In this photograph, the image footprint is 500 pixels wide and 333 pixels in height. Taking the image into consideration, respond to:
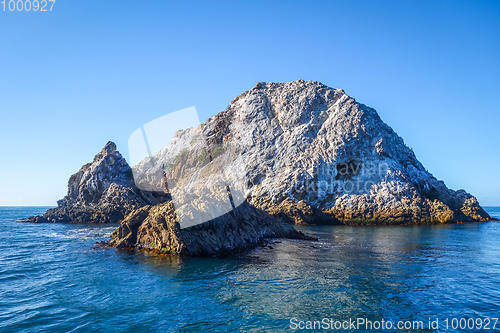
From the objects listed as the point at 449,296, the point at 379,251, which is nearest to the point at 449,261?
the point at 379,251

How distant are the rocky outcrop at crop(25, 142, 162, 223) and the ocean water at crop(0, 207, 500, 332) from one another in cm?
3666

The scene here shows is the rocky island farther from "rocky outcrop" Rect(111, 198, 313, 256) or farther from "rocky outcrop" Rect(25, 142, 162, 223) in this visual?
"rocky outcrop" Rect(111, 198, 313, 256)

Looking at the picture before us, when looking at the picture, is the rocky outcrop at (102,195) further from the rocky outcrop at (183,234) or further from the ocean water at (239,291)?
the ocean water at (239,291)

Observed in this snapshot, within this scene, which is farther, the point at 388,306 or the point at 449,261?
the point at 449,261

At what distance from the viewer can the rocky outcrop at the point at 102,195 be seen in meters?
55.5

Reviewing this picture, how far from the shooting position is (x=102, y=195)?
6172 cm

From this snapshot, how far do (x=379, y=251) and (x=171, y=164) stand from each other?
78.3 m

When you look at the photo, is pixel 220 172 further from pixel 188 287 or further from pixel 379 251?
pixel 188 287

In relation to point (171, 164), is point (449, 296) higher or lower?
lower

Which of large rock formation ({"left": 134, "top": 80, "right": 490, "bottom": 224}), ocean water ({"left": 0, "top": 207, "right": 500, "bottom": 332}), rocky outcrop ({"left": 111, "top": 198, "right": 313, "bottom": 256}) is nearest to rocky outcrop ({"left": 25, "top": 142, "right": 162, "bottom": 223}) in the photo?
large rock formation ({"left": 134, "top": 80, "right": 490, "bottom": 224})

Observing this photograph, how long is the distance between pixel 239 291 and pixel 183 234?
7.91 meters

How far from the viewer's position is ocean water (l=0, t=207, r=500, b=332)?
975cm

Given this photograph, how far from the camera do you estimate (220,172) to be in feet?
243

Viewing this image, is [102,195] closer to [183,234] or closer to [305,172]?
[305,172]
